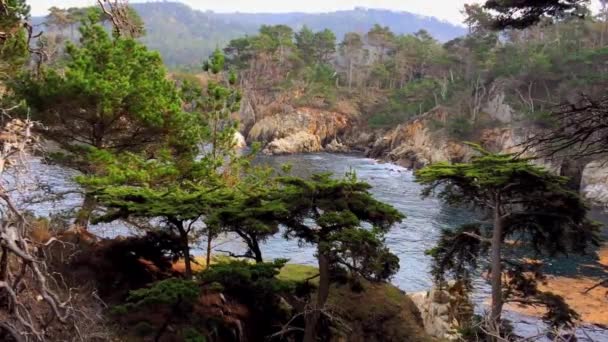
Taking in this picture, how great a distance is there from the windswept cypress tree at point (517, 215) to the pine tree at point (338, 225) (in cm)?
230

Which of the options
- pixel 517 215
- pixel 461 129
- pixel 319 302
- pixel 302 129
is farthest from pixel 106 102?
pixel 302 129

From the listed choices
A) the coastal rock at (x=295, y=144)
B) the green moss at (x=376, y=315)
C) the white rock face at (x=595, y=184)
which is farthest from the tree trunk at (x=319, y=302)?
the coastal rock at (x=295, y=144)

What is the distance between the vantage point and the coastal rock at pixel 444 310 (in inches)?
675

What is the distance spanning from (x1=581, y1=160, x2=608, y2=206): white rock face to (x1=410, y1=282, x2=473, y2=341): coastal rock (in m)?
25.6

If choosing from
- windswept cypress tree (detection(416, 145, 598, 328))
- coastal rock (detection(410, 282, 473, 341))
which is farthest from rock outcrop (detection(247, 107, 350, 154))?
windswept cypress tree (detection(416, 145, 598, 328))

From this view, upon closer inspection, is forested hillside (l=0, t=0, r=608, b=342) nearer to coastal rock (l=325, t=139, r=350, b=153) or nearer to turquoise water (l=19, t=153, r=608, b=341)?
turquoise water (l=19, t=153, r=608, b=341)

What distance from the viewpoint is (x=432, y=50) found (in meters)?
82.5

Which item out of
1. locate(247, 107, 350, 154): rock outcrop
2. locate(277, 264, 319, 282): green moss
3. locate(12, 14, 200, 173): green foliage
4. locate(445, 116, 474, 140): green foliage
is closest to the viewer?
locate(12, 14, 200, 173): green foliage

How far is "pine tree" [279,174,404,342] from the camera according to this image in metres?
11.6

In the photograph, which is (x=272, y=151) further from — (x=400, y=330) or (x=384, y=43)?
(x=400, y=330)

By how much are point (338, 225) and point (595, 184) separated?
3567 centimetres

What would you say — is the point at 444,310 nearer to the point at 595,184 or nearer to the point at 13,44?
the point at 13,44

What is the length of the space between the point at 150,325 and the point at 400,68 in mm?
76447

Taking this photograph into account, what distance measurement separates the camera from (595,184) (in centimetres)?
4097
